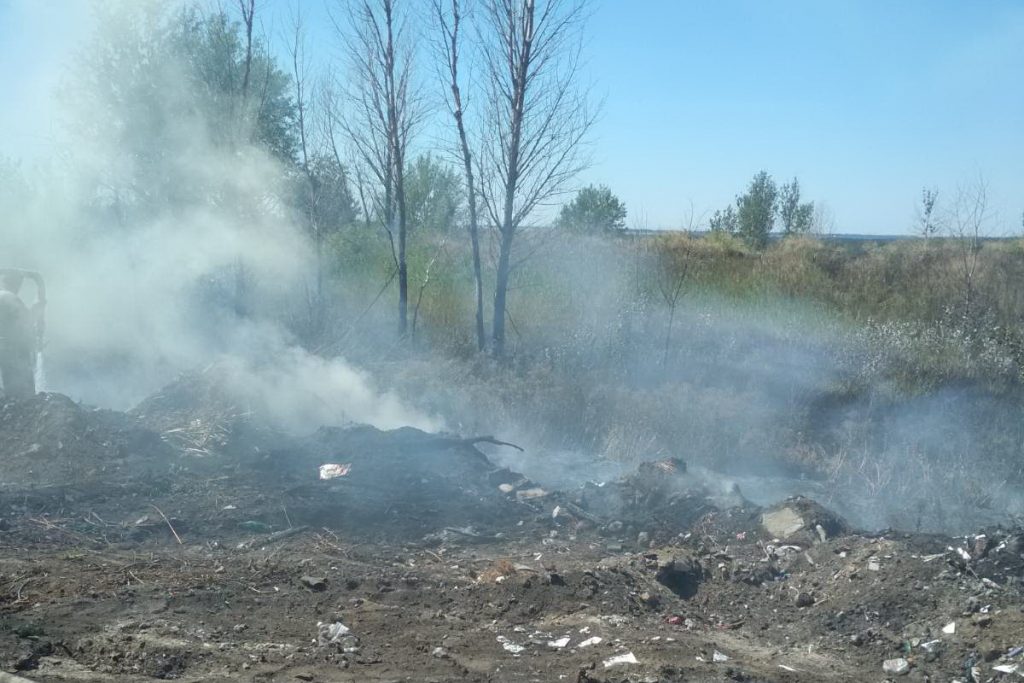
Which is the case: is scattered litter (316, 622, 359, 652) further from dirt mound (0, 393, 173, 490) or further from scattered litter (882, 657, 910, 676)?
dirt mound (0, 393, 173, 490)

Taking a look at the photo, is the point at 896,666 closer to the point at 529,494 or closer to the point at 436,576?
the point at 436,576

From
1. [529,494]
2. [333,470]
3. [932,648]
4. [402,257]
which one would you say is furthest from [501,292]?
[932,648]

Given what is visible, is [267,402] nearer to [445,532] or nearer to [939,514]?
[445,532]

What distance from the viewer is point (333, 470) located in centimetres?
912

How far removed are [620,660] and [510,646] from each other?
2.22 ft

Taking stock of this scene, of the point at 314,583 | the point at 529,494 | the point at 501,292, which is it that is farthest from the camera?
the point at 501,292

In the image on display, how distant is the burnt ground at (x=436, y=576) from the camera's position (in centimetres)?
484

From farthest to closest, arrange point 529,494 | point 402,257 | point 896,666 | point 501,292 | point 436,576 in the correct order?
1. point 402,257
2. point 501,292
3. point 529,494
4. point 436,576
5. point 896,666

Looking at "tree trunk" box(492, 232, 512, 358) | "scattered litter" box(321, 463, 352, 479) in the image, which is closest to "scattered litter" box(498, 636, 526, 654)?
"scattered litter" box(321, 463, 352, 479)

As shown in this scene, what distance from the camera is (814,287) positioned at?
1980 cm

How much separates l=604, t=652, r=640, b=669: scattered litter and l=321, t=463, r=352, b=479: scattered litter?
4711 mm

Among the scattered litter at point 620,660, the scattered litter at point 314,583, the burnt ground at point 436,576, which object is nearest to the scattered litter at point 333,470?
the burnt ground at point 436,576

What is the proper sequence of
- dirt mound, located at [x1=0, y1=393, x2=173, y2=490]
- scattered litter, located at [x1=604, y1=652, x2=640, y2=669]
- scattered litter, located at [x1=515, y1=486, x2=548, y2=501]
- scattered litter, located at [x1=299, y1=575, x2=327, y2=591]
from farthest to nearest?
scattered litter, located at [x1=515, y1=486, x2=548, y2=501] < dirt mound, located at [x1=0, y1=393, x2=173, y2=490] < scattered litter, located at [x1=299, y1=575, x2=327, y2=591] < scattered litter, located at [x1=604, y1=652, x2=640, y2=669]

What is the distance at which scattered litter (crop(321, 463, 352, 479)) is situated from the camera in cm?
900
